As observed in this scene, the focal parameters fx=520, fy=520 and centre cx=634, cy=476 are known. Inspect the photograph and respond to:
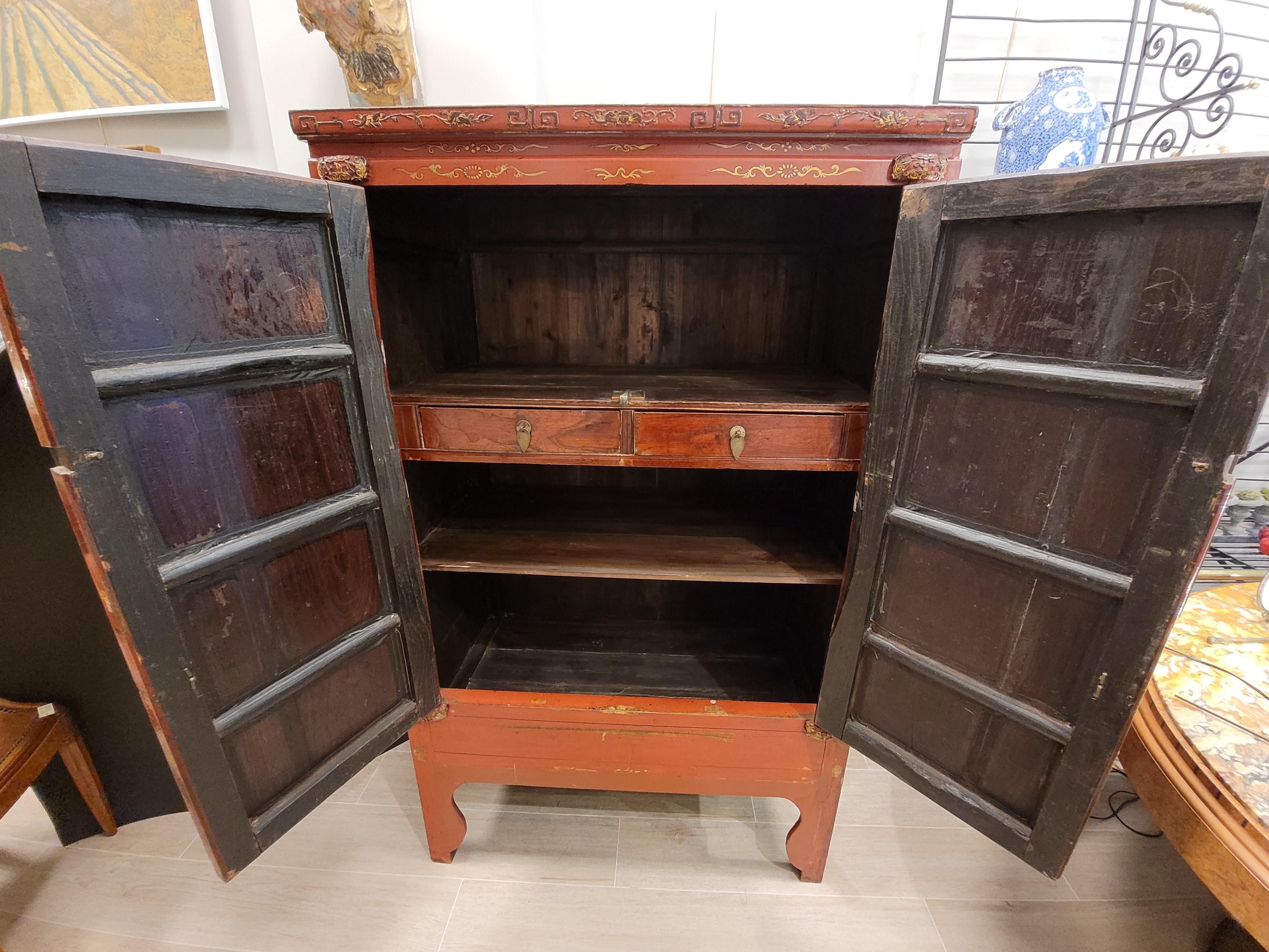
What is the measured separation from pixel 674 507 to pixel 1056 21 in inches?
62.1

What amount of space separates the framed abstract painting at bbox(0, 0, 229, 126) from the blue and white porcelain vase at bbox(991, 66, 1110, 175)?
6.47 ft

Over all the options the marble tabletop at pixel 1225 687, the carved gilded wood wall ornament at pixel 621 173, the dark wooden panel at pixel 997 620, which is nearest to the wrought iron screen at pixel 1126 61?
the carved gilded wood wall ornament at pixel 621 173

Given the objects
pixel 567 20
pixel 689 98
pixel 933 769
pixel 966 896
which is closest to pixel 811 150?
pixel 689 98

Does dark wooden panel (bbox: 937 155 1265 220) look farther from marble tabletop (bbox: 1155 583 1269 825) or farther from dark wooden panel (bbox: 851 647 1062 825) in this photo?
dark wooden panel (bbox: 851 647 1062 825)

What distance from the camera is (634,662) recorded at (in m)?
1.58

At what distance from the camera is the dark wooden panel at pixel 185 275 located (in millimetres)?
630

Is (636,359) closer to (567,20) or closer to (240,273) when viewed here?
(567,20)

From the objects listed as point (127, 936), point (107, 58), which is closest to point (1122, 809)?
point (127, 936)

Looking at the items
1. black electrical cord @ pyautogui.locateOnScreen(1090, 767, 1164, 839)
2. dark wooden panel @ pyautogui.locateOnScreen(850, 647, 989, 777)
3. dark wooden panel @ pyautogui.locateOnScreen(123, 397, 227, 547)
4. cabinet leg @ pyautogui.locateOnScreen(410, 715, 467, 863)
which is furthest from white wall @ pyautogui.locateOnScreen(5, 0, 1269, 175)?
black electrical cord @ pyautogui.locateOnScreen(1090, 767, 1164, 839)

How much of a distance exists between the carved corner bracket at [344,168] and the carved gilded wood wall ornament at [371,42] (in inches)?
19.1

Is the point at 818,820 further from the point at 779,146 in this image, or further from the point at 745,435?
the point at 779,146

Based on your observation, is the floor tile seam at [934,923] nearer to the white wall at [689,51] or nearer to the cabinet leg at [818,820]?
the cabinet leg at [818,820]

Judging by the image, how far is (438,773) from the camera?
1.28 meters

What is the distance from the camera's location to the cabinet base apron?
1201mm
